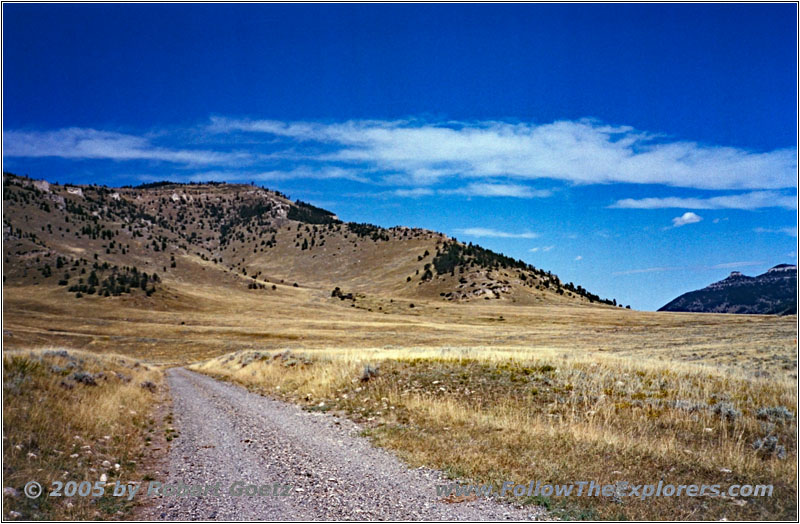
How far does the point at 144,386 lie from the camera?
20.2m

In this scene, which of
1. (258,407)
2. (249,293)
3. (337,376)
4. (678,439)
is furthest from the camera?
(249,293)

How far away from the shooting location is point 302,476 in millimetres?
8430

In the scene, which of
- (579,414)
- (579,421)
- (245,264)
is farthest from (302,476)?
(245,264)

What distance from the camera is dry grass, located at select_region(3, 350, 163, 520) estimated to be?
7062 mm

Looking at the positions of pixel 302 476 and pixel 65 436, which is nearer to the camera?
pixel 302 476

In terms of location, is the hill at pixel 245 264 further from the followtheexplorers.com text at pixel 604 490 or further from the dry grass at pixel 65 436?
the followtheexplorers.com text at pixel 604 490

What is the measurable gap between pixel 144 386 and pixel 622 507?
19.6 metres

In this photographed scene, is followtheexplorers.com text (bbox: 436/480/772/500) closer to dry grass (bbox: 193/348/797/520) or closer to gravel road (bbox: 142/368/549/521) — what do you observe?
dry grass (bbox: 193/348/797/520)

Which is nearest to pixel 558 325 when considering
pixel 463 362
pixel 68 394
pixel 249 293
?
pixel 463 362

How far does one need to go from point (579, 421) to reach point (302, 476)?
22.2 feet

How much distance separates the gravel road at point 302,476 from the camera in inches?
273

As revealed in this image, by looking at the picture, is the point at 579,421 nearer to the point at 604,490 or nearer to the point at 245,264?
the point at 604,490

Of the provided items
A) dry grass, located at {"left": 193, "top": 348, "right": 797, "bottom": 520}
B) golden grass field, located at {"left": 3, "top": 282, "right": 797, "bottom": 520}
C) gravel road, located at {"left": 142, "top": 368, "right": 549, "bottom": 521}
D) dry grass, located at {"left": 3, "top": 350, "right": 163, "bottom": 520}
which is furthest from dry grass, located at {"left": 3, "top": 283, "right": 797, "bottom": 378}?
dry grass, located at {"left": 3, "top": 350, "right": 163, "bottom": 520}

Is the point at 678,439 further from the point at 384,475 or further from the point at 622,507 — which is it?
the point at 384,475
